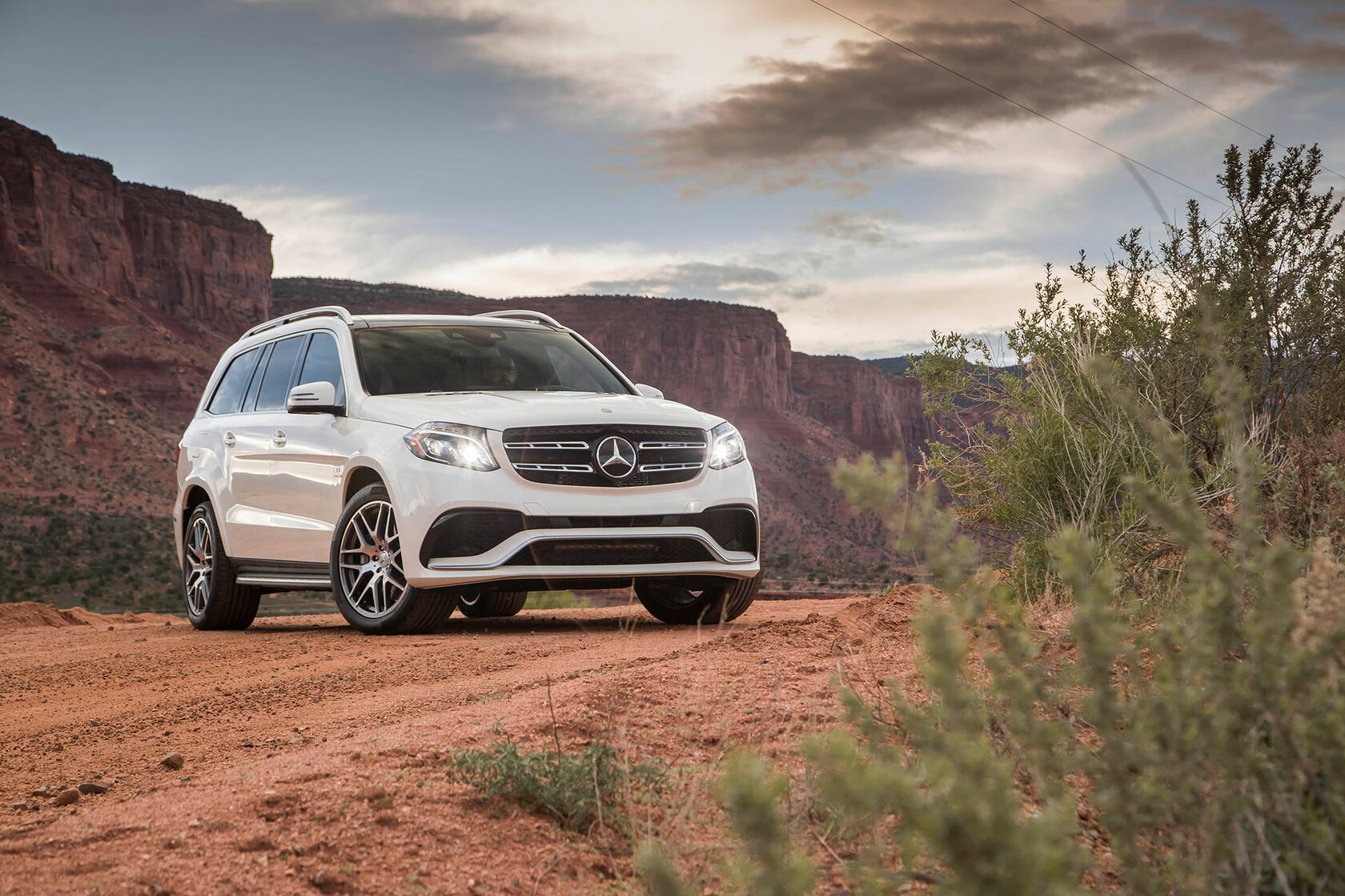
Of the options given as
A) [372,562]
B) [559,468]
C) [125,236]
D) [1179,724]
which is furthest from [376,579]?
[125,236]

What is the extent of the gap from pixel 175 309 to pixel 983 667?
8796 centimetres

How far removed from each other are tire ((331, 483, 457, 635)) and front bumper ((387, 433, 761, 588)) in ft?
0.80

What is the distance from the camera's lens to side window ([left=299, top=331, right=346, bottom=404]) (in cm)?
762

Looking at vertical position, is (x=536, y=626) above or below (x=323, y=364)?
below

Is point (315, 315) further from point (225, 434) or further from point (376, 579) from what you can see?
point (376, 579)

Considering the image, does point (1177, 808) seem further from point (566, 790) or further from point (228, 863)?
point (228, 863)

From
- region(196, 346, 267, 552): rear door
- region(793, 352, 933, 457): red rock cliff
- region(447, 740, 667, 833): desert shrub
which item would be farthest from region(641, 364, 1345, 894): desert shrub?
region(793, 352, 933, 457): red rock cliff

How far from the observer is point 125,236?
78562mm

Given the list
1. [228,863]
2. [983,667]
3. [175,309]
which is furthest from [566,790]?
[175,309]

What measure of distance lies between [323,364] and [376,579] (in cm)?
190

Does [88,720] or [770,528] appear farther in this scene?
[770,528]

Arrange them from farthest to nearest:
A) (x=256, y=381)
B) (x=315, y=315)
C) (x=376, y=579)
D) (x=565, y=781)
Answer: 1. (x=256, y=381)
2. (x=315, y=315)
3. (x=376, y=579)
4. (x=565, y=781)

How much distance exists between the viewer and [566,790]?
2.86 m

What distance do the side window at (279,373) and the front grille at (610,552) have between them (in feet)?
9.88
